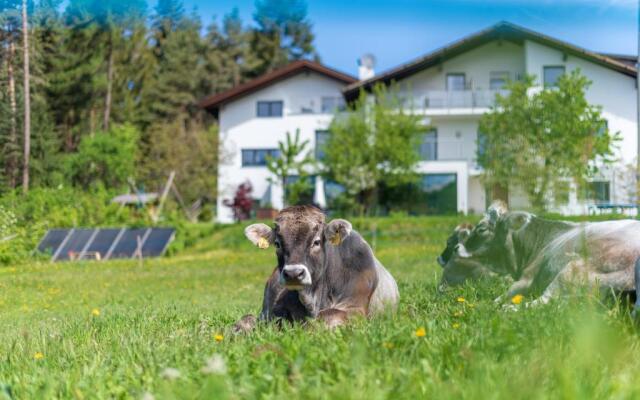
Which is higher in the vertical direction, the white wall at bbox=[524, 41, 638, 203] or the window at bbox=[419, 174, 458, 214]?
the white wall at bbox=[524, 41, 638, 203]

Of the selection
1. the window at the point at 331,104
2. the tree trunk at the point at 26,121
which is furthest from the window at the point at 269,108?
the tree trunk at the point at 26,121

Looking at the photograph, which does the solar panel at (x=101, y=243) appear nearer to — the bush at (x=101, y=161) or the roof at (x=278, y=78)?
the bush at (x=101, y=161)

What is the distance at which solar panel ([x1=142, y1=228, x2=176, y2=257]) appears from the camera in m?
25.2

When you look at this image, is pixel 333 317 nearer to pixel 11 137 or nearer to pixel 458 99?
pixel 11 137

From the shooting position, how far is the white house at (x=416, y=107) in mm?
43469

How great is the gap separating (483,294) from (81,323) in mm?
3861

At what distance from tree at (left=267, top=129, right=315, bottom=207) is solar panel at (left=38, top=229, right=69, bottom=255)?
80.5ft

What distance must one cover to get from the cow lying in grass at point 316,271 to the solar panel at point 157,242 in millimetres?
19261

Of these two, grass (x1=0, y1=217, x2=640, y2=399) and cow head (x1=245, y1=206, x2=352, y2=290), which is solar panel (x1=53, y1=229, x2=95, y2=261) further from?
cow head (x1=245, y1=206, x2=352, y2=290)

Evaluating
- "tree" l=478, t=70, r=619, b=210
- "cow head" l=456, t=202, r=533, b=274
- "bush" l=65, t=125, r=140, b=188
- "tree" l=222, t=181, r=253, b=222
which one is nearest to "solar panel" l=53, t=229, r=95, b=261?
"bush" l=65, t=125, r=140, b=188

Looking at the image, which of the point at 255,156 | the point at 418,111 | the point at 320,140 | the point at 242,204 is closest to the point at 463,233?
the point at 242,204

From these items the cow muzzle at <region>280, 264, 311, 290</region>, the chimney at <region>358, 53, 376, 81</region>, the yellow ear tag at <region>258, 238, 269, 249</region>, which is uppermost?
the chimney at <region>358, 53, 376, 81</region>

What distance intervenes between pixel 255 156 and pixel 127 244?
1133 inches

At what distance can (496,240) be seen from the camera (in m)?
9.12
